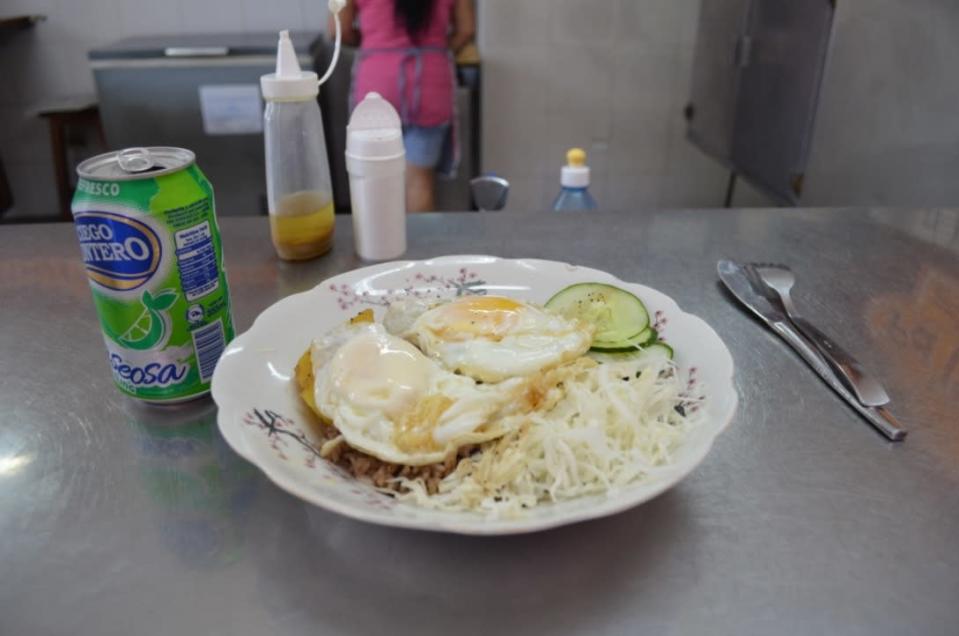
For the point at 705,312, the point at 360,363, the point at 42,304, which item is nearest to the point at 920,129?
the point at 705,312

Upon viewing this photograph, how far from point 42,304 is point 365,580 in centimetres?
83

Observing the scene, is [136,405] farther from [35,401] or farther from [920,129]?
[920,129]

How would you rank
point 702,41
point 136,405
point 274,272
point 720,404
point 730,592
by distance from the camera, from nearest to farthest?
point 730,592 → point 720,404 → point 136,405 → point 274,272 → point 702,41

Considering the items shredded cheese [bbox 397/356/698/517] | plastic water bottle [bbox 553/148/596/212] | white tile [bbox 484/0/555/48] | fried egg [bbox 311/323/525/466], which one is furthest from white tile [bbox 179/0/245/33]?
shredded cheese [bbox 397/356/698/517]

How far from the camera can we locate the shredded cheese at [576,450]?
0.70 metres

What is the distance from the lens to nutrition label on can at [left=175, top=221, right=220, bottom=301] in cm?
82

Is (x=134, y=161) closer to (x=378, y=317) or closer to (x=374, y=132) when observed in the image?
(x=378, y=317)

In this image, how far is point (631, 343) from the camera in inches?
36.6

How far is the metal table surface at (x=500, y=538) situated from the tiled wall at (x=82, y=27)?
8.73 ft

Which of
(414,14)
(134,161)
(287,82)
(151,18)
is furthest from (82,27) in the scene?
(134,161)

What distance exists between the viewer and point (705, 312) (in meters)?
1.17

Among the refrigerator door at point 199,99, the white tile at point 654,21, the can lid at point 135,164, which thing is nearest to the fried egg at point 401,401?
the can lid at point 135,164

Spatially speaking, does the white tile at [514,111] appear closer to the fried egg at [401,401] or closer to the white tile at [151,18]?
the white tile at [151,18]

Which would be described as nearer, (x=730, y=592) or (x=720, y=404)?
(x=730, y=592)
